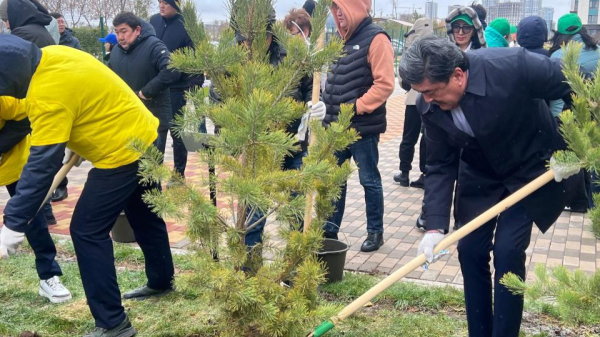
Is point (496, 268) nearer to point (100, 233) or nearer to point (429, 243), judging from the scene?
point (429, 243)

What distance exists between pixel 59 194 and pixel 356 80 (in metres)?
3.73

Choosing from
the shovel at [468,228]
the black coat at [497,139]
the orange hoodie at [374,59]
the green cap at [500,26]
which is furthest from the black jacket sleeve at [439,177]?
the green cap at [500,26]

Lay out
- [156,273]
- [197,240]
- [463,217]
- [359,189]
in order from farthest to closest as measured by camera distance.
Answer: [359,189], [156,273], [463,217], [197,240]

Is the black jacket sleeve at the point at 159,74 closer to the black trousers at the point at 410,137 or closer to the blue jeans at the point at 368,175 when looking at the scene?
the blue jeans at the point at 368,175

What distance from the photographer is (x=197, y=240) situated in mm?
2945

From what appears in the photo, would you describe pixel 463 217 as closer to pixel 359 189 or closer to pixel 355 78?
pixel 355 78

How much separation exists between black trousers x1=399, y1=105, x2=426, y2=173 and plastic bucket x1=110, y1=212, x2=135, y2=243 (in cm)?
326

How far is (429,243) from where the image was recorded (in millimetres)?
3135

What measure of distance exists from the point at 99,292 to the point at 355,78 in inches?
94.7

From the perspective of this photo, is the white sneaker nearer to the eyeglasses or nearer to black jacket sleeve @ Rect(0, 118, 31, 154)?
black jacket sleeve @ Rect(0, 118, 31, 154)

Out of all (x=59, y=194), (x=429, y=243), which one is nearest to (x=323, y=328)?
(x=429, y=243)

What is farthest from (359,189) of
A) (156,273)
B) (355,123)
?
(156,273)

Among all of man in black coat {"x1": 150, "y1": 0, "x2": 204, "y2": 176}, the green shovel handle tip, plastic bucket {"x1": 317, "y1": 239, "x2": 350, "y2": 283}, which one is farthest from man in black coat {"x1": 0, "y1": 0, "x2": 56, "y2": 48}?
the green shovel handle tip

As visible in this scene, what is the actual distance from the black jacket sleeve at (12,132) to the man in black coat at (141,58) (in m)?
1.90
